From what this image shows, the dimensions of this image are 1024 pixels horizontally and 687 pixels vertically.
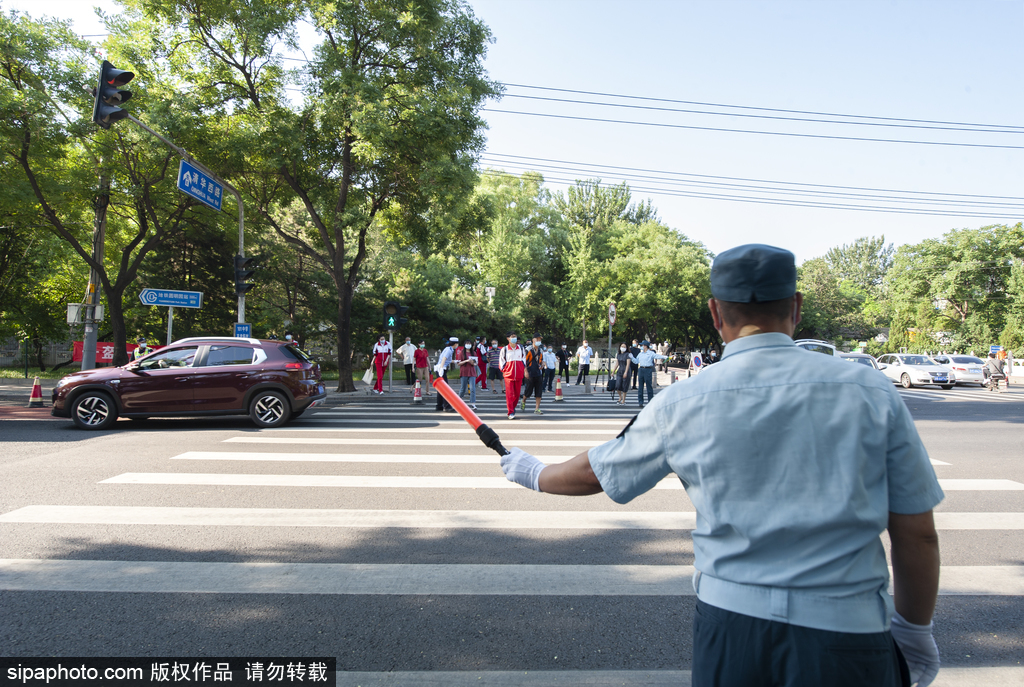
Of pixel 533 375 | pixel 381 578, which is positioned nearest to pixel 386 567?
pixel 381 578

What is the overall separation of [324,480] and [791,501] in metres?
6.40

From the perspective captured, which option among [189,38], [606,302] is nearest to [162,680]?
[189,38]

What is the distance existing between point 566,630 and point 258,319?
30.9m

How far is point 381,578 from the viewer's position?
14.0 feet

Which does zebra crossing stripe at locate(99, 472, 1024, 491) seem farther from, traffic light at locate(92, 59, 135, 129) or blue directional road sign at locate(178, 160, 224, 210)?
blue directional road sign at locate(178, 160, 224, 210)

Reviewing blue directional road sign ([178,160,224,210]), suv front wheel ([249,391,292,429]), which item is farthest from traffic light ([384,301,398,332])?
suv front wheel ([249,391,292,429])

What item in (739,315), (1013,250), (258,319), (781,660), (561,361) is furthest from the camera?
(1013,250)

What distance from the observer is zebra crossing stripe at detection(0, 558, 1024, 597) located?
405 centimetres

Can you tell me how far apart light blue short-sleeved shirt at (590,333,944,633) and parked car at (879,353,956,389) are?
1159 inches

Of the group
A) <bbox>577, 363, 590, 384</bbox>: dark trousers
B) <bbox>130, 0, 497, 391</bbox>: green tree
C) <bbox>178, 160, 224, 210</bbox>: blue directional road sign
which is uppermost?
<bbox>130, 0, 497, 391</bbox>: green tree

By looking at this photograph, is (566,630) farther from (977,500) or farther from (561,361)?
(561,361)

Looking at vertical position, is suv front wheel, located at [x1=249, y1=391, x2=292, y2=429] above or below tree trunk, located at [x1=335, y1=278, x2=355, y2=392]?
below

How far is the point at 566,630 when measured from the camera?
353cm

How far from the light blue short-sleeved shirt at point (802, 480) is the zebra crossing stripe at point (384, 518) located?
4.12 m
